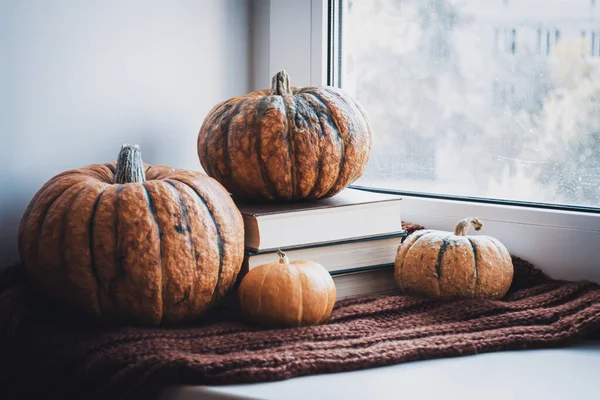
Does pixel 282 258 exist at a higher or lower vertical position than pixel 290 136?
lower

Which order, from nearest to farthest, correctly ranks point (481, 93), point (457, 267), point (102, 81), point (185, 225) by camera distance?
point (185, 225) < point (457, 267) < point (102, 81) < point (481, 93)

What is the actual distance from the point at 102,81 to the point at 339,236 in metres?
0.47

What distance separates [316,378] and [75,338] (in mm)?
307

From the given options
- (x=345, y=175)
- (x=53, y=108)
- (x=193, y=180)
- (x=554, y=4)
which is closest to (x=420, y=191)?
(x=345, y=175)

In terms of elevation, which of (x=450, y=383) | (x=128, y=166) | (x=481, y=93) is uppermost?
(x=481, y=93)

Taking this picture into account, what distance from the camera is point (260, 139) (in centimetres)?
100

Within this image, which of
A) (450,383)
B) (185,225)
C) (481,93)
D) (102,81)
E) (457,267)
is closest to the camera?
(450,383)

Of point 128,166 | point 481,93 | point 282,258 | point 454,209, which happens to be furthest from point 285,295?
point 481,93

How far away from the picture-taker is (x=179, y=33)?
1.23 m

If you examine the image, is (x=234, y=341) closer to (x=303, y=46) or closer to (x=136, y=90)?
(x=136, y=90)

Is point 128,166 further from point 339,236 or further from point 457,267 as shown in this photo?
point 457,267

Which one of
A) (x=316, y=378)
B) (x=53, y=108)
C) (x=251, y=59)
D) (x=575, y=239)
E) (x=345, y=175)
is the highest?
(x=251, y=59)

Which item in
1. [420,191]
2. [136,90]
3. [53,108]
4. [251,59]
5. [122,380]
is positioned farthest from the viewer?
[251,59]

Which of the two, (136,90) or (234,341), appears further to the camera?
(136,90)
